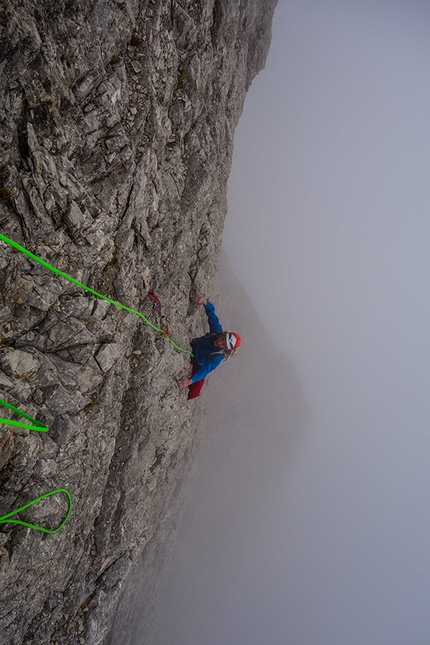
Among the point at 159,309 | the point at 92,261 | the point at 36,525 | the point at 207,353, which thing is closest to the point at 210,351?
the point at 207,353

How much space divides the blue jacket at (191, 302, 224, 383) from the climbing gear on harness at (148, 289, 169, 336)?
1.40 meters

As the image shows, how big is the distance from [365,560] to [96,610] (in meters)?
97.9

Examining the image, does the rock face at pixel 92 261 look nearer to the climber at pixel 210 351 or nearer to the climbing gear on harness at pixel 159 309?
the climbing gear on harness at pixel 159 309

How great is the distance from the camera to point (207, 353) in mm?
10516

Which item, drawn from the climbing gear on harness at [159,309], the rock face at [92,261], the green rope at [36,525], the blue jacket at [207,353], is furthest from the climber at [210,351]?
the green rope at [36,525]

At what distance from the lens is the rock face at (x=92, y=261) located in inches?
225

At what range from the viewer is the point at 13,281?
5641 millimetres

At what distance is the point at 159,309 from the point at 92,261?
120 inches

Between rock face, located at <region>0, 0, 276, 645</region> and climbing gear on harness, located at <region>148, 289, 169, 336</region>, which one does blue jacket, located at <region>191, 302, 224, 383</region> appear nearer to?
rock face, located at <region>0, 0, 276, 645</region>

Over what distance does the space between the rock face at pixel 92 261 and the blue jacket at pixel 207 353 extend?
2.75ft

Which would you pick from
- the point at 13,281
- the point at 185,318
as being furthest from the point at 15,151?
the point at 185,318

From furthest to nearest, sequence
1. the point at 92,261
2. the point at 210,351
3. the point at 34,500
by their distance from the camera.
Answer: the point at 210,351, the point at 92,261, the point at 34,500

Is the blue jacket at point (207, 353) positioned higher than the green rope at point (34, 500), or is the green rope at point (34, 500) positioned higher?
the blue jacket at point (207, 353)

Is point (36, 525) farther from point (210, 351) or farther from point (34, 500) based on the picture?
point (210, 351)
